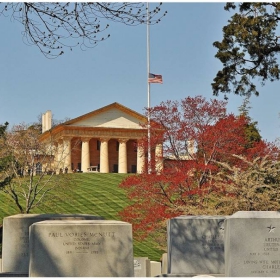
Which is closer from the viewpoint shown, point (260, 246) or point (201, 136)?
point (260, 246)

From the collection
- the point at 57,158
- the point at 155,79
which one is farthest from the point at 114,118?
the point at 155,79

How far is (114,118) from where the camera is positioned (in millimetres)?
97438

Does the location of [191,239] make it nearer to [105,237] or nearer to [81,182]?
[105,237]

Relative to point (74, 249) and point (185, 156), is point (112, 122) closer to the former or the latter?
point (185, 156)

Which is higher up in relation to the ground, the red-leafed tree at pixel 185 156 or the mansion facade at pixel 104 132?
the mansion facade at pixel 104 132

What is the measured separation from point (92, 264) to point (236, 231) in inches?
101

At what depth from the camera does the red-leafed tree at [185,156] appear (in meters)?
30.9

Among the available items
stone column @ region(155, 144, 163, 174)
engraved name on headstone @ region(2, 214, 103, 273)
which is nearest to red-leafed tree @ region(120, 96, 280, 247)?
stone column @ region(155, 144, 163, 174)

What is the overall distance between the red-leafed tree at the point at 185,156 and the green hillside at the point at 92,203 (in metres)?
8.80

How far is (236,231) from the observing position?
43.7 feet

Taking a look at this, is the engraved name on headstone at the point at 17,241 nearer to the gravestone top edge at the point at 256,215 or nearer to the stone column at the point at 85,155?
the gravestone top edge at the point at 256,215

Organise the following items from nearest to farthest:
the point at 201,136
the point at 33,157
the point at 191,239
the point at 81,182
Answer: the point at 191,239 < the point at 201,136 < the point at 33,157 < the point at 81,182

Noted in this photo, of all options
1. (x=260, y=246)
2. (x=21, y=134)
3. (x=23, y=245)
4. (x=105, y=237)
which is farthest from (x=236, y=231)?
(x=21, y=134)

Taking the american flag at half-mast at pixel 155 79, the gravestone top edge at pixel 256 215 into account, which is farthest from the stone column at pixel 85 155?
the gravestone top edge at pixel 256 215
